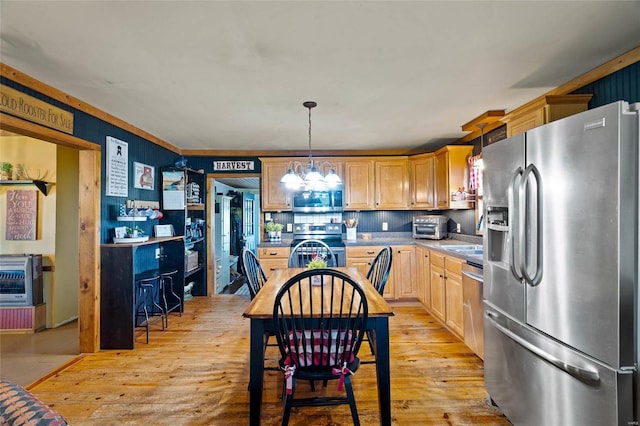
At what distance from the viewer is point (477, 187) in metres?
3.92

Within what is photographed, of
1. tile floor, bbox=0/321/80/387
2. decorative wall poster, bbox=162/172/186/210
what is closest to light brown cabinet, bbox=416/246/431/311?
decorative wall poster, bbox=162/172/186/210

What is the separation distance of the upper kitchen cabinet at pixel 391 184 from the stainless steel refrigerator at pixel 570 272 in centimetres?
297

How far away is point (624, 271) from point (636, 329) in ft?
0.80

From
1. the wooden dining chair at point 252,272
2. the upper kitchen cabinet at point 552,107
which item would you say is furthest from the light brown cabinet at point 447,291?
the wooden dining chair at point 252,272

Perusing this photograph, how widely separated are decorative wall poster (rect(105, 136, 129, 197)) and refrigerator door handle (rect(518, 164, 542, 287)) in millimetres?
3739

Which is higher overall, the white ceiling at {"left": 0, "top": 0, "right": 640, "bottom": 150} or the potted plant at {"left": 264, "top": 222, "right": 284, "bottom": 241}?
the white ceiling at {"left": 0, "top": 0, "right": 640, "bottom": 150}

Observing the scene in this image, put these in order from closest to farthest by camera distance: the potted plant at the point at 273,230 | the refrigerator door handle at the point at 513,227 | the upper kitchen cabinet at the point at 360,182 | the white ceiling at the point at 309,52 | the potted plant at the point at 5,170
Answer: the white ceiling at the point at 309,52
the refrigerator door handle at the point at 513,227
the potted plant at the point at 5,170
the potted plant at the point at 273,230
the upper kitchen cabinet at the point at 360,182

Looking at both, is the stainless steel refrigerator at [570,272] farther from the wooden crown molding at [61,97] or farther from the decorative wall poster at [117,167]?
the decorative wall poster at [117,167]

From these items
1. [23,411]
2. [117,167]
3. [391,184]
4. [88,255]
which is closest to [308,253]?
[391,184]

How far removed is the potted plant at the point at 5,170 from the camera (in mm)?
3758

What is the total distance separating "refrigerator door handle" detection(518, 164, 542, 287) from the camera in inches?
65.2

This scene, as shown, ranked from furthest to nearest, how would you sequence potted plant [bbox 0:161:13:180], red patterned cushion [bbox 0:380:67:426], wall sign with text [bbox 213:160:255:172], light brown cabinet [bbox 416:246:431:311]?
wall sign with text [bbox 213:160:255:172]
light brown cabinet [bbox 416:246:431:311]
potted plant [bbox 0:161:13:180]
red patterned cushion [bbox 0:380:67:426]

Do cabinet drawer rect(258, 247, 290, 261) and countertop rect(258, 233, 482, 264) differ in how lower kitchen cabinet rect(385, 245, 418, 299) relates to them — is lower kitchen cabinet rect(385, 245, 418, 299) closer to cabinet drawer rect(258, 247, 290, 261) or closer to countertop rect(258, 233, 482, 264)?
countertop rect(258, 233, 482, 264)

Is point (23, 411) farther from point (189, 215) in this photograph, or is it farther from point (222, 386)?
point (189, 215)
